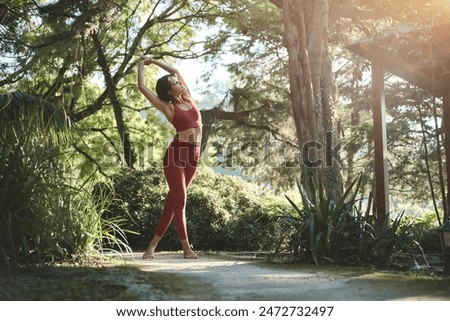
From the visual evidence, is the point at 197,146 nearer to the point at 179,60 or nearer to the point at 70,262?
the point at 70,262

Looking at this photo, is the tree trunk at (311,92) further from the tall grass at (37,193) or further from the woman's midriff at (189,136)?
the tall grass at (37,193)

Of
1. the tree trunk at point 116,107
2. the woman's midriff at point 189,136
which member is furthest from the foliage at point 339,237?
the tree trunk at point 116,107

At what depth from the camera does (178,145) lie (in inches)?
209

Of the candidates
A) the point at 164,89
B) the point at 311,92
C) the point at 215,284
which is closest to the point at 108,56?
the point at 311,92

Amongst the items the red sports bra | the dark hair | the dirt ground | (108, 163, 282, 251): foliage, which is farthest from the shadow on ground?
(108, 163, 282, 251): foliage

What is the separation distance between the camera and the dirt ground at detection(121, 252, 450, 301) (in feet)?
11.6

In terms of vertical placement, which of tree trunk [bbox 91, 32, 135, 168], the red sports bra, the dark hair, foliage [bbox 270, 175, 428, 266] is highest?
tree trunk [bbox 91, 32, 135, 168]

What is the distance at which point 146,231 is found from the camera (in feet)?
27.1

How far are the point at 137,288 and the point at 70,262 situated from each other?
4.43 ft

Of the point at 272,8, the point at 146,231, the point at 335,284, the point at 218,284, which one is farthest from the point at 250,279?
the point at 272,8

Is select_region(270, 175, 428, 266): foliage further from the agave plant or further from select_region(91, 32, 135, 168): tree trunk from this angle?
select_region(91, 32, 135, 168): tree trunk

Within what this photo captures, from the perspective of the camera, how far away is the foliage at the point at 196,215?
324 inches

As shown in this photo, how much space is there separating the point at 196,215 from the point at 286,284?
4629mm

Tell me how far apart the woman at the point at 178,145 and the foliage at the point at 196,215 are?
8.86 feet
